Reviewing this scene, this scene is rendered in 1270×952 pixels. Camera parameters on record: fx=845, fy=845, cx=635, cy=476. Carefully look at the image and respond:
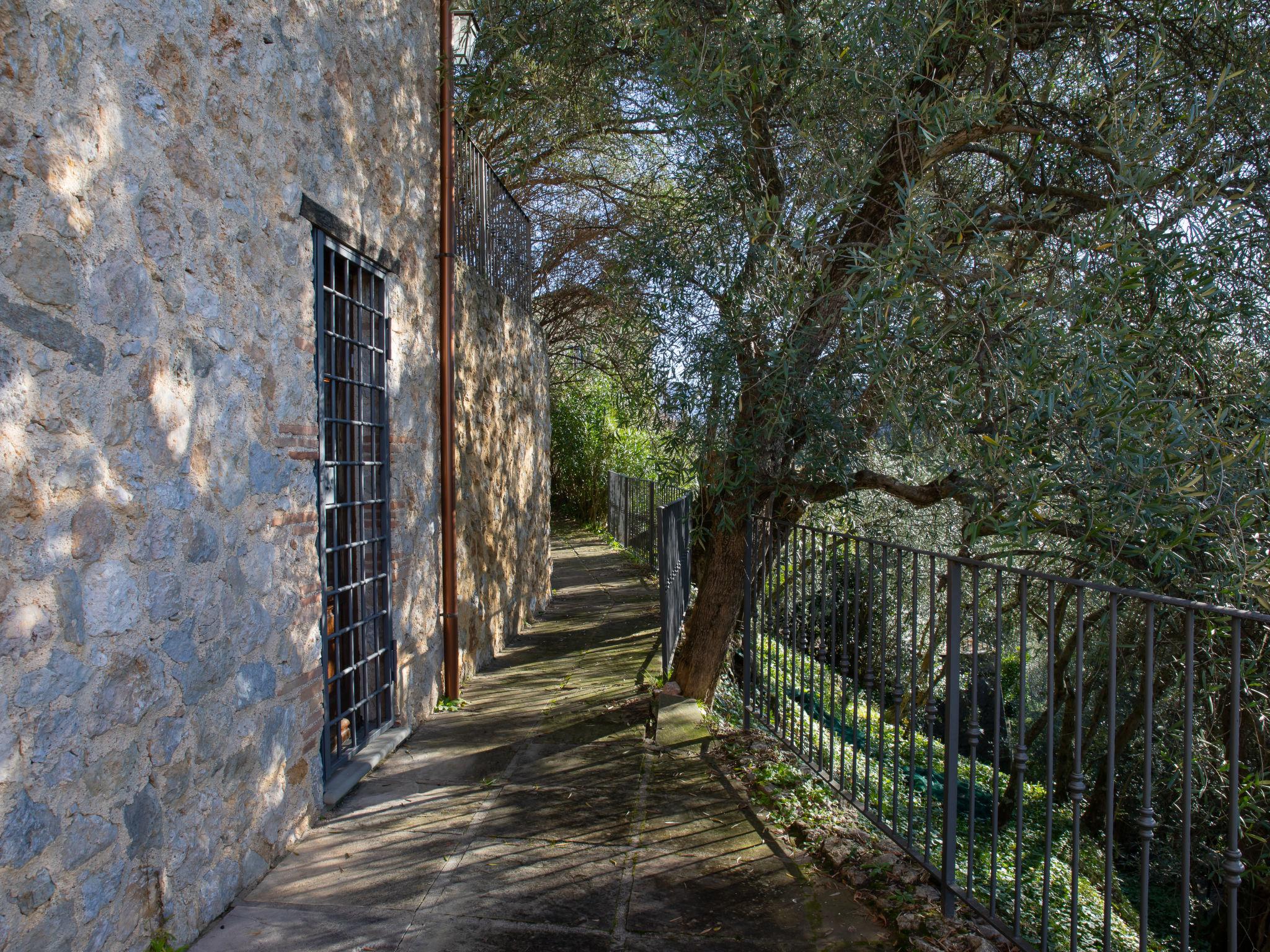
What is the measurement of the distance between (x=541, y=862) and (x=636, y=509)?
10196 mm

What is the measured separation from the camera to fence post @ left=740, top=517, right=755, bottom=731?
498cm

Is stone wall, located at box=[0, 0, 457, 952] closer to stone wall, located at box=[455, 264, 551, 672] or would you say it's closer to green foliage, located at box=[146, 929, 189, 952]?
green foliage, located at box=[146, 929, 189, 952]

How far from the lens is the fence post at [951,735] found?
9.75 ft

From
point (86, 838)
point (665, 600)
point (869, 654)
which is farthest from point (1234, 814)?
point (665, 600)

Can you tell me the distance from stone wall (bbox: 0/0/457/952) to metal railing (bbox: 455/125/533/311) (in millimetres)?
2475

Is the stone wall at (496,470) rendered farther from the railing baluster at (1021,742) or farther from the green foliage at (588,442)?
the green foliage at (588,442)

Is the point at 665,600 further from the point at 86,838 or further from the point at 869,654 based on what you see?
the point at 86,838

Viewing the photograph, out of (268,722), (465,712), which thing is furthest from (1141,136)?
(465,712)

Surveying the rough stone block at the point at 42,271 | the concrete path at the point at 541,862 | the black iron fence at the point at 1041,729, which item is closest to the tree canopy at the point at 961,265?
the black iron fence at the point at 1041,729

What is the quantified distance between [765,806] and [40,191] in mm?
3685

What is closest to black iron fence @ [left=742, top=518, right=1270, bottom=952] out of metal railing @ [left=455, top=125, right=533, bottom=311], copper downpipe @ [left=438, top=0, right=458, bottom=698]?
copper downpipe @ [left=438, top=0, right=458, bottom=698]

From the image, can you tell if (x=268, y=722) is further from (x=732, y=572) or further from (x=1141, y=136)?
(x=1141, y=136)

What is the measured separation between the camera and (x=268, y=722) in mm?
3352

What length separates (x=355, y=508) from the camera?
4.55m
